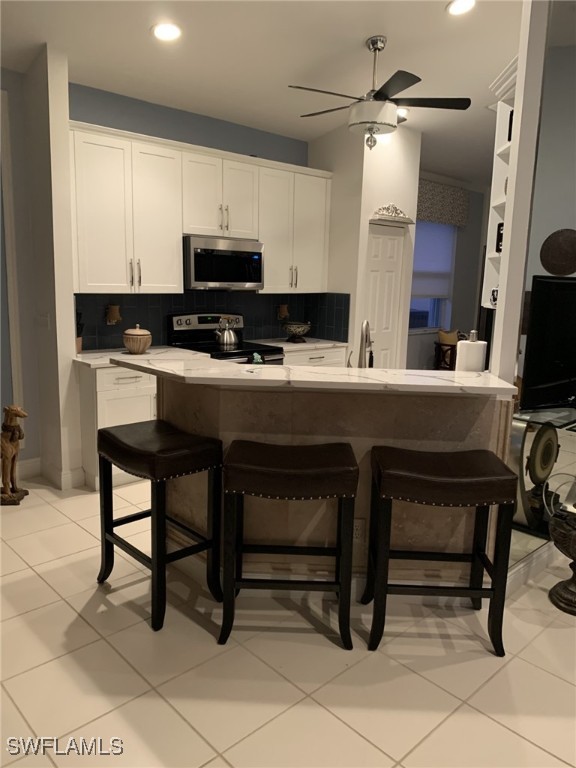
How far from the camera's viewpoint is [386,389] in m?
2.14

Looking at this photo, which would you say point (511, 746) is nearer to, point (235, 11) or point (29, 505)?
point (29, 505)

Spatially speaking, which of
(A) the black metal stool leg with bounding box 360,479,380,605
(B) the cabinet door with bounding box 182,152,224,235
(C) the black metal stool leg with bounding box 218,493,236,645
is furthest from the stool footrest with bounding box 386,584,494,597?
(B) the cabinet door with bounding box 182,152,224,235

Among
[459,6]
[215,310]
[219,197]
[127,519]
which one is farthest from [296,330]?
[127,519]

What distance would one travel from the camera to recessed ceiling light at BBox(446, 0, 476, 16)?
290cm

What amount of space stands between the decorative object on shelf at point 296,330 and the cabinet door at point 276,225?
357 millimetres

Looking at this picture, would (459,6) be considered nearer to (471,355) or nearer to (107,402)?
(471,355)

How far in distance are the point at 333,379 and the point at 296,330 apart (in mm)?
3103

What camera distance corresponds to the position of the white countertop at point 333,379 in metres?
2.12

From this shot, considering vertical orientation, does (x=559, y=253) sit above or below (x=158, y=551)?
above

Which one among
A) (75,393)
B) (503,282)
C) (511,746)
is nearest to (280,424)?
(503,282)

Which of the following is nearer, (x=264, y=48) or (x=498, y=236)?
(x=498, y=236)

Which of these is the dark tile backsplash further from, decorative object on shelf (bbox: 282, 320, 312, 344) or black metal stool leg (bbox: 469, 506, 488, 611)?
black metal stool leg (bbox: 469, 506, 488, 611)

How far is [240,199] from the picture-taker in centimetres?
468

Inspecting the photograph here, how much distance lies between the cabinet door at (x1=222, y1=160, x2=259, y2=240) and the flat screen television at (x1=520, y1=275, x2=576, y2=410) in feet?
8.66
